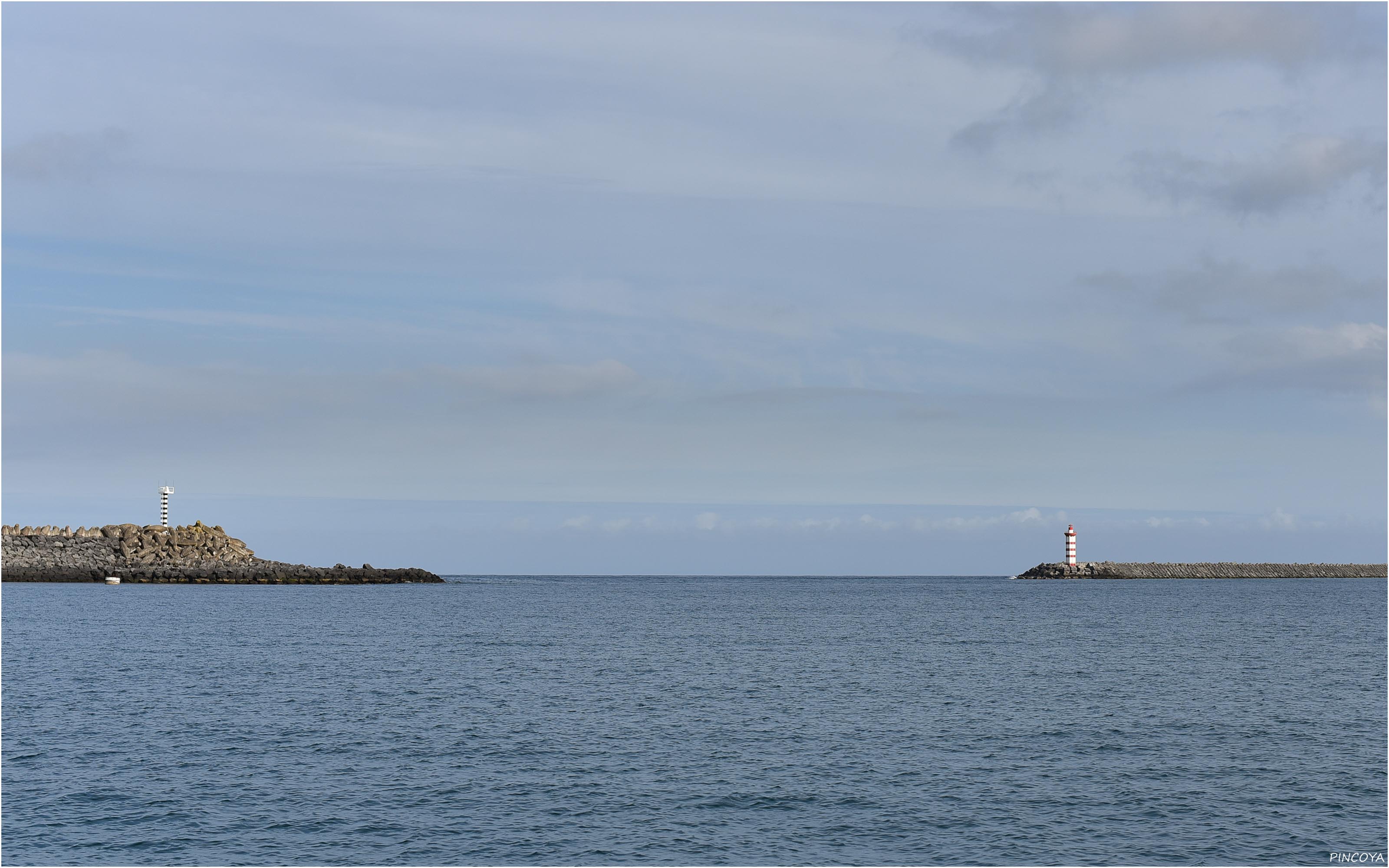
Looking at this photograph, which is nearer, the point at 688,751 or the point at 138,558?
the point at 688,751

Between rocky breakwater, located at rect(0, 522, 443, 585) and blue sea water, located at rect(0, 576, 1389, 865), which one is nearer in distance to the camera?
blue sea water, located at rect(0, 576, 1389, 865)

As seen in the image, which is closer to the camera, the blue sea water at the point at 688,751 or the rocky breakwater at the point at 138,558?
the blue sea water at the point at 688,751

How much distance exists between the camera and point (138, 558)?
170 m

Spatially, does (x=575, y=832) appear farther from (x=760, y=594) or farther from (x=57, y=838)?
(x=760, y=594)

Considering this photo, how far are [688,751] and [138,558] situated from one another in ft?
524

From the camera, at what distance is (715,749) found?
117 feet

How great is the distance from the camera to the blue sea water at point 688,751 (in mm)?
25672

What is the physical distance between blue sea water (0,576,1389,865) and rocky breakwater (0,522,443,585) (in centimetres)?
9829

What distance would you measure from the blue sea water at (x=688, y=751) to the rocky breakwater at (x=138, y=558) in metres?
98.3

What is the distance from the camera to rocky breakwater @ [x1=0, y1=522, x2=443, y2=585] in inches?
6526

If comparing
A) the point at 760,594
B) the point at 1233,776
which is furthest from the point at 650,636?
the point at 760,594

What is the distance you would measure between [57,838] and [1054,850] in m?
23.2

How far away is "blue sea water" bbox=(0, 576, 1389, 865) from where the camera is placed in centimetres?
2567

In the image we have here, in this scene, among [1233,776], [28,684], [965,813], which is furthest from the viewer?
[28,684]
